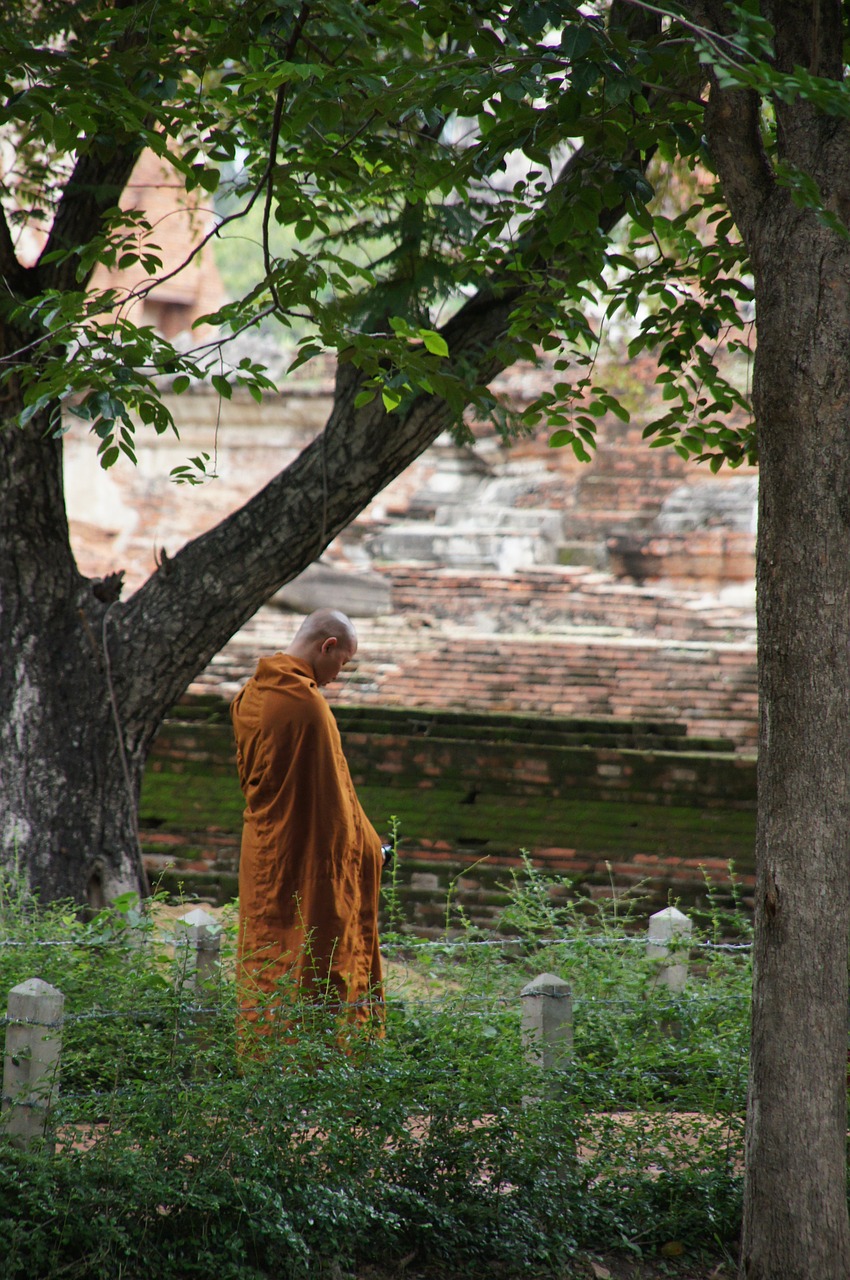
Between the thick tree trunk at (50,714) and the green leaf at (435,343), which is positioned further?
the thick tree trunk at (50,714)

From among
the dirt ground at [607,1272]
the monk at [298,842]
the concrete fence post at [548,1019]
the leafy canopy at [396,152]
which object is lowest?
the dirt ground at [607,1272]

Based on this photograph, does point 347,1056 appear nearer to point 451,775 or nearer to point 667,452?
point 451,775

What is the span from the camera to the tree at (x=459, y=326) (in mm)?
2900

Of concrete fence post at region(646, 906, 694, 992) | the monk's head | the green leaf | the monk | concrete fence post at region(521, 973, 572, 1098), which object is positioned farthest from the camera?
concrete fence post at region(646, 906, 694, 992)

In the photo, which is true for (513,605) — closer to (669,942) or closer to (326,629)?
(669,942)

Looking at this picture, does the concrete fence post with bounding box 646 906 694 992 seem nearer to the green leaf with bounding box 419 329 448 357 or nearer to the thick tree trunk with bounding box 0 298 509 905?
the thick tree trunk with bounding box 0 298 509 905

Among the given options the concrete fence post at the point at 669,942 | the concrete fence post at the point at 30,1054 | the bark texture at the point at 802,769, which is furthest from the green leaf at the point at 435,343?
the concrete fence post at the point at 669,942

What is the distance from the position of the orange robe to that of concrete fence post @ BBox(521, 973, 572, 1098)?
703 mm

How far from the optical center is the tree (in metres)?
2.90

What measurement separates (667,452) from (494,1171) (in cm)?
955

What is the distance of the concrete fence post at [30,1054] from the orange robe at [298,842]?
3.19ft

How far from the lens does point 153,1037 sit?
367 centimetres

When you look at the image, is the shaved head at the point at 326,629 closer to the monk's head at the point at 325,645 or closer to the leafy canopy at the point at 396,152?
the monk's head at the point at 325,645

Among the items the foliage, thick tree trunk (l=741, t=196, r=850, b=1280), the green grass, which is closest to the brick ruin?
the green grass
